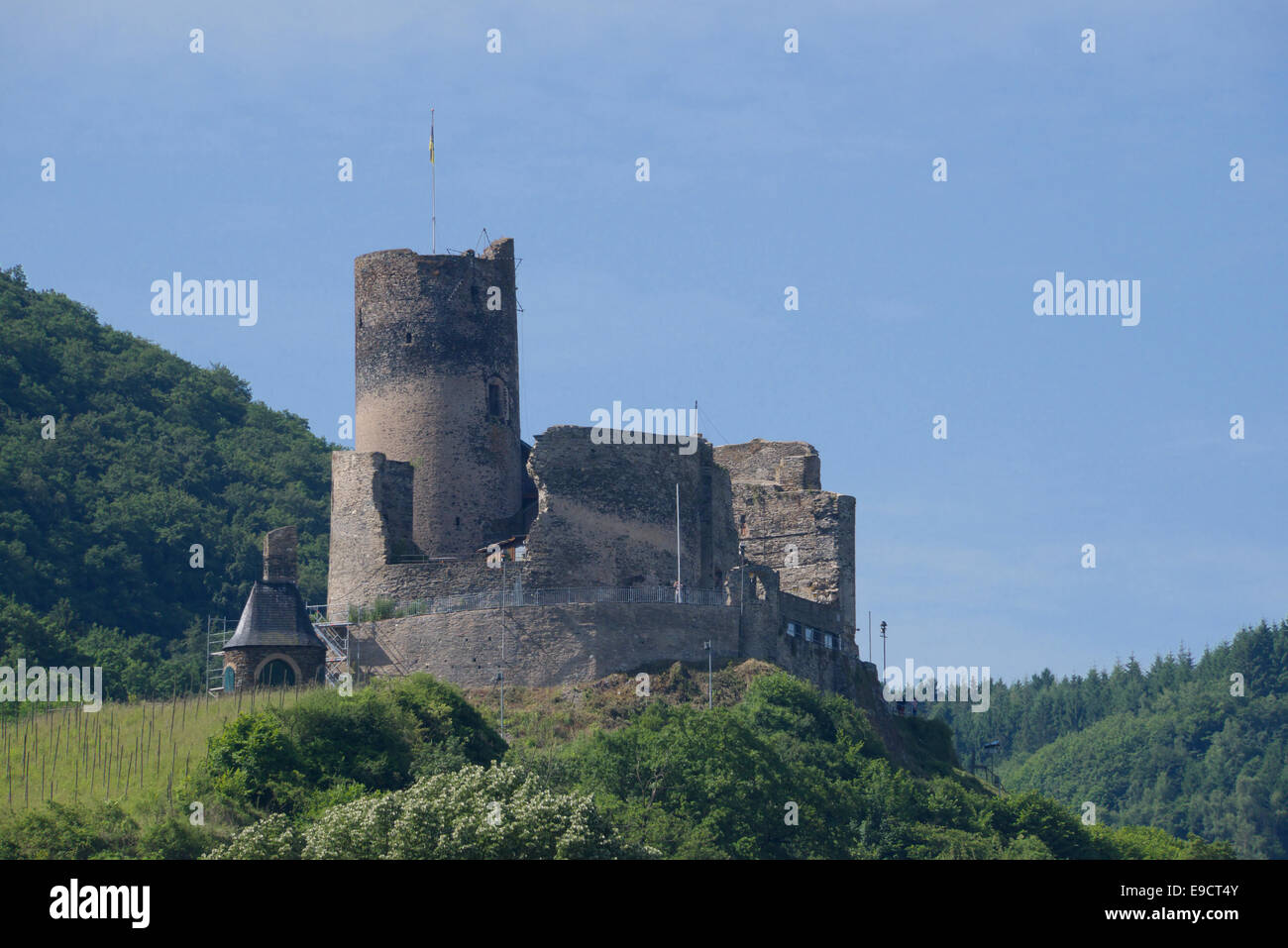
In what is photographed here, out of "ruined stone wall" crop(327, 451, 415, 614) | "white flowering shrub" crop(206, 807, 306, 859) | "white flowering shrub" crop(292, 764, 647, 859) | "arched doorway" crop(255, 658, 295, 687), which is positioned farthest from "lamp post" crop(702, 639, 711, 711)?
"white flowering shrub" crop(206, 807, 306, 859)

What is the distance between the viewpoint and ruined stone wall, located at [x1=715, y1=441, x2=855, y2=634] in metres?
63.4

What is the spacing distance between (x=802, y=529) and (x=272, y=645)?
17.8 meters

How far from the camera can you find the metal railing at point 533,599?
54094mm

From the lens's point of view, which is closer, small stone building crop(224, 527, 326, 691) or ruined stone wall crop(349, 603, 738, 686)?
ruined stone wall crop(349, 603, 738, 686)

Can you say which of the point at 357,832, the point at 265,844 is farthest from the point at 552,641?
the point at 357,832

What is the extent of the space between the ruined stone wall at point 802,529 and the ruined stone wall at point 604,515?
7358 mm

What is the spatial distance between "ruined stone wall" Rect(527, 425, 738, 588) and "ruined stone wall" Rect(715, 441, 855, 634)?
7.36 metres

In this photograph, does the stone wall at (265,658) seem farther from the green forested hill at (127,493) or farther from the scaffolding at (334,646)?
the green forested hill at (127,493)

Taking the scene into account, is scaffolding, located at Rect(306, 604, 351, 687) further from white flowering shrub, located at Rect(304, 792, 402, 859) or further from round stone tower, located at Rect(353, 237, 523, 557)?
white flowering shrub, located at Rect(304, 792, 402, 859)

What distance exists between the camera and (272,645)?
53.2 metres

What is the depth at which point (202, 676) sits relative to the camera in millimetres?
70938

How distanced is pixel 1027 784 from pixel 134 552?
7174cm


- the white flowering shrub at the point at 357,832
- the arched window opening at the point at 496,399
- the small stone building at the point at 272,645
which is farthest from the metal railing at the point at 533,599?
the white flowering shrub at the point at 357,832
